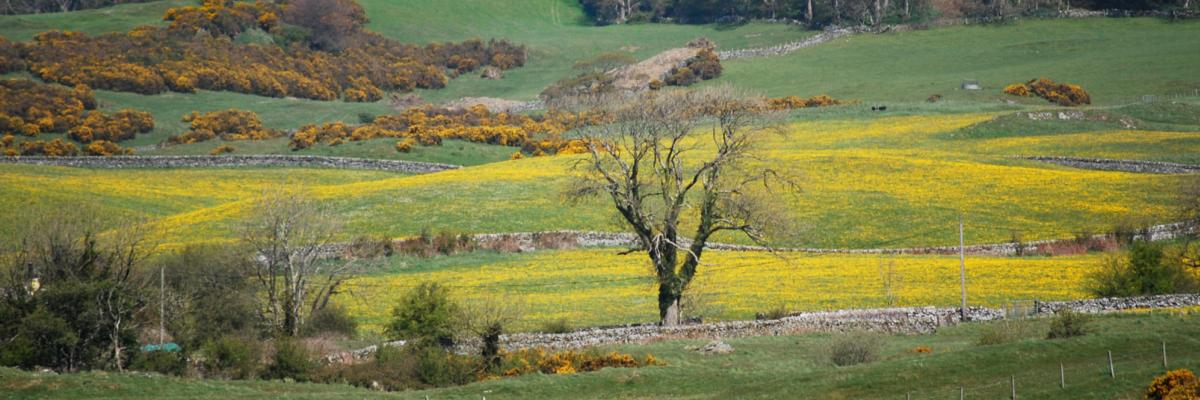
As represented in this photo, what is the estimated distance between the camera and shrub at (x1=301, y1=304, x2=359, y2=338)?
51812 millimetres

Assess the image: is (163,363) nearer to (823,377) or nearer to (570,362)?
(570,362)

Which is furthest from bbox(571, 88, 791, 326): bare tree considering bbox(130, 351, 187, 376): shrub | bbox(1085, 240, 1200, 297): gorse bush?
bbox(130, 351, 187, 376): shrub

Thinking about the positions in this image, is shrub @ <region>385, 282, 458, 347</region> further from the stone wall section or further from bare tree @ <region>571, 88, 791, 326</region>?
bare tree @ <region>571, 88, 791, 326</region>

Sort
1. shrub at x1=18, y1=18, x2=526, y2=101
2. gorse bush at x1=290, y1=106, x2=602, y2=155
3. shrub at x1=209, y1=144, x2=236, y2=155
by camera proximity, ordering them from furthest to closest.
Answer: shrub at x1=18, y1=18, x2=526, y2=101 < gorse bush at x1=290, y1=106, x2=602, y2=155 < shrub at x1=209, y1=144, x2=236, y2=155

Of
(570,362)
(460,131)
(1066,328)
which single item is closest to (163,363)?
(570,362)

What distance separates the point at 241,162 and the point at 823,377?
80256 mm

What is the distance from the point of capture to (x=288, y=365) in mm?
42906

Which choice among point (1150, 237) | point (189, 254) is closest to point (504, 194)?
point (189, 254)

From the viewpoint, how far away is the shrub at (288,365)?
141 ft

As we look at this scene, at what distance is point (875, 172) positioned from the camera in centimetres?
8644

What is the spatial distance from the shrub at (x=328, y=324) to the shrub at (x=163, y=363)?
7113 millimetres

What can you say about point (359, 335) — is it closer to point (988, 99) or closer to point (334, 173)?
point (334, 173)

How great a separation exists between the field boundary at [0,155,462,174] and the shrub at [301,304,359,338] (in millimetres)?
56415

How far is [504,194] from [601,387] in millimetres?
43723
